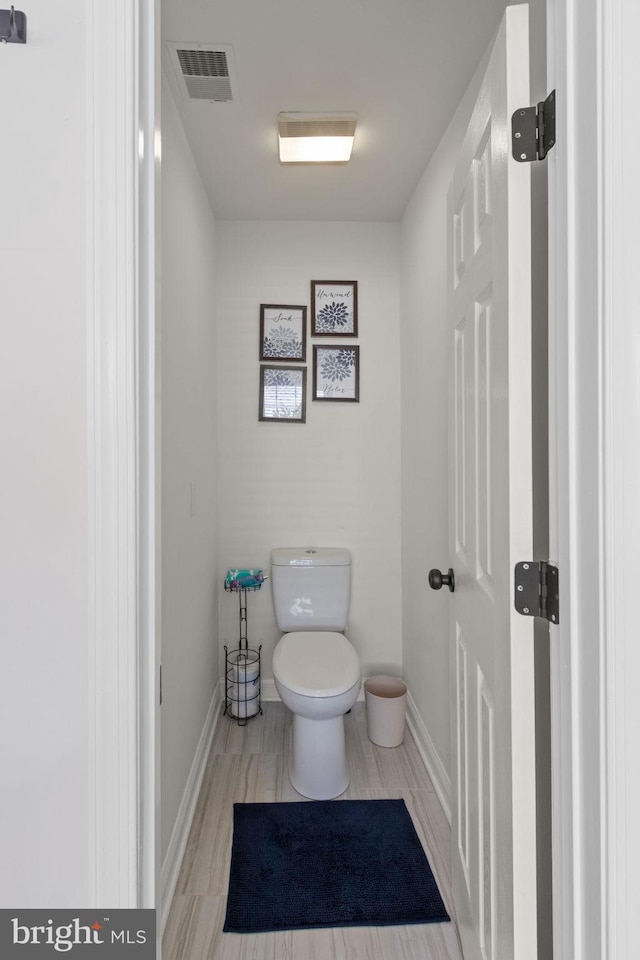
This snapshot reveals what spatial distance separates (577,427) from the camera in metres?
0.75

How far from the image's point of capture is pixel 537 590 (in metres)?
0.85

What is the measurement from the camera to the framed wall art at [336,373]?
2.78 metres

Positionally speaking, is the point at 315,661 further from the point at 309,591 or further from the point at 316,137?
the point at 316,137

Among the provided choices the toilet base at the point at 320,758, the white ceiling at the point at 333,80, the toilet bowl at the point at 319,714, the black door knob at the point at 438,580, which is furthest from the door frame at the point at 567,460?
the toilet base at the point at 320,758

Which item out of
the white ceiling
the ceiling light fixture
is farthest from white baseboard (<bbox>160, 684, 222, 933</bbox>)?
the ceiling light fixture

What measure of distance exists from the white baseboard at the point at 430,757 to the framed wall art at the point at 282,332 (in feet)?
5.89

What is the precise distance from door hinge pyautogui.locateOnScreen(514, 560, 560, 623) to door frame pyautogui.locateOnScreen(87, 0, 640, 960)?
51mm

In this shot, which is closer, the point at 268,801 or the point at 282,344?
the point at 268,801

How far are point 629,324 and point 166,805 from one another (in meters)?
1.73

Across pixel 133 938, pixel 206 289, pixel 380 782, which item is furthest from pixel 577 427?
pixel 206 289

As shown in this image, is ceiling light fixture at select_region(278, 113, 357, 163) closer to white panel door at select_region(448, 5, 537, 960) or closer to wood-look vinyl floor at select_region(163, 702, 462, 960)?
white panel door at select_region(448, 5, 537, 960)

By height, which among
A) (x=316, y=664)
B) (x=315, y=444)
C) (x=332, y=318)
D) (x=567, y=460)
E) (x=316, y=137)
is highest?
(x=316, y=137)

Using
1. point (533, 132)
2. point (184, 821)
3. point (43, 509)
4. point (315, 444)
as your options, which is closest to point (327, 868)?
point (184, 821)

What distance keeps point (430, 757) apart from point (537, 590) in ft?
5.38
